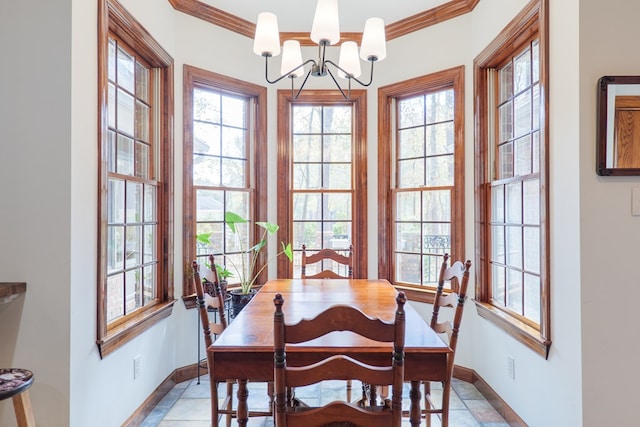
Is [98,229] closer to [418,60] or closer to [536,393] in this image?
[536,393]

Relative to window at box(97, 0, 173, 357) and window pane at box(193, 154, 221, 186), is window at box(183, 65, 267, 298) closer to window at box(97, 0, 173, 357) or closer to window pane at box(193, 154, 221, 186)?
window pane at box(193, 154, 221, 186)

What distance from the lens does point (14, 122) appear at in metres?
1.72

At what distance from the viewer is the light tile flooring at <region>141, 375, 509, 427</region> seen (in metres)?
2.38

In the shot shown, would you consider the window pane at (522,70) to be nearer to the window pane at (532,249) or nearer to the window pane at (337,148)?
the window pane at (532,249)

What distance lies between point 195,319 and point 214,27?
243 cm

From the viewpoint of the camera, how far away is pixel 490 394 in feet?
8.57

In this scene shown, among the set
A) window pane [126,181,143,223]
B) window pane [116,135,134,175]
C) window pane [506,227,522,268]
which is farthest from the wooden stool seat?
window pane [506,227,522,268]

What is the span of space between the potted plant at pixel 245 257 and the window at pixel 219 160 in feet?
0.20

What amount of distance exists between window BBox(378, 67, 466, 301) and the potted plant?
3.28 feet

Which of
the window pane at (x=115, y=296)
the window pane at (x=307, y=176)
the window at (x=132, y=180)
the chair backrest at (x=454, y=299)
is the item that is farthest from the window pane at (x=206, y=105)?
the chair backrest at (x=454, y=299)

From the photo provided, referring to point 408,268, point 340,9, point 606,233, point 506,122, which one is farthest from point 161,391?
point 340,9

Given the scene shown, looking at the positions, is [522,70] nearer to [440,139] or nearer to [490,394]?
[440,139]

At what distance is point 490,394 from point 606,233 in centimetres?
148

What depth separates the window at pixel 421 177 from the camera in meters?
3.08
